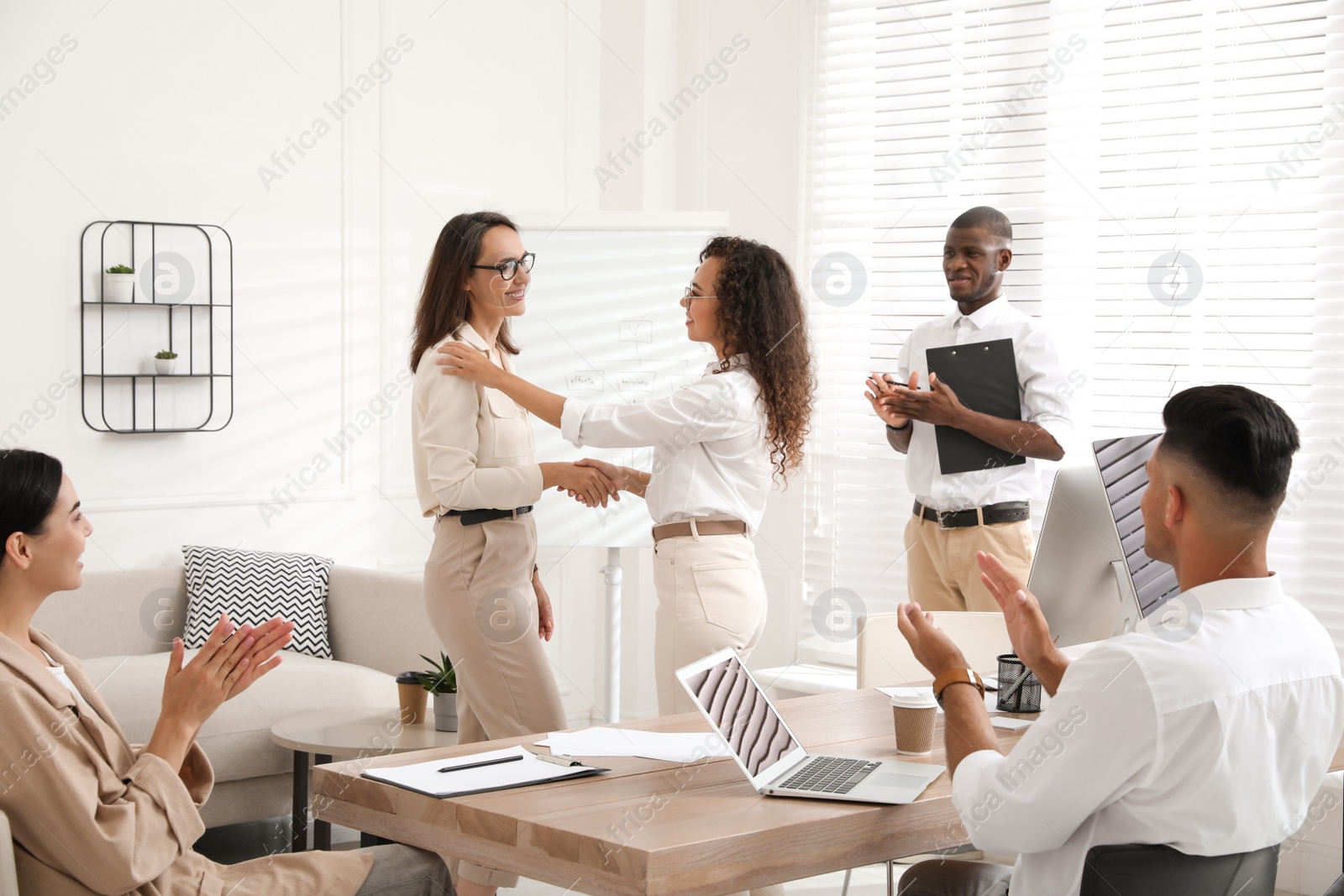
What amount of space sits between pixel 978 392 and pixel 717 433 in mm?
1135

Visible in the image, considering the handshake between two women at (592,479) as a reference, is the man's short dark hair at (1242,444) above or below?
above

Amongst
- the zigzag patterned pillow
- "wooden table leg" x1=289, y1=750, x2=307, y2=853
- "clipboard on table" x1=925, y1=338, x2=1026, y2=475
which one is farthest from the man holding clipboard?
the zigzag patterned pillow

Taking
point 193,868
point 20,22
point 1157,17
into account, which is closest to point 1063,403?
point 1157,17

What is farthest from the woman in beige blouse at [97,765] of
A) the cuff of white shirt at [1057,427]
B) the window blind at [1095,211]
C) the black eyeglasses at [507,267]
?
the window blind at [1095,211]

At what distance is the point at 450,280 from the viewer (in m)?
2.93

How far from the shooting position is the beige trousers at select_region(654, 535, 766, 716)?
2670 mm

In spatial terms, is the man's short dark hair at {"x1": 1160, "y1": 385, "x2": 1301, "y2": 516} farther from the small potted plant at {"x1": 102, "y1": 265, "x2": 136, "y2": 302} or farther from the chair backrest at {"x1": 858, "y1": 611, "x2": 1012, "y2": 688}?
the small potted plant at {"x1": 102, "y1": 265, "x2": 136, "y2": 302}

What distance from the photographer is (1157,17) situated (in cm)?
405

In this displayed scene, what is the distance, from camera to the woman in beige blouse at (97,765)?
64.7 inches

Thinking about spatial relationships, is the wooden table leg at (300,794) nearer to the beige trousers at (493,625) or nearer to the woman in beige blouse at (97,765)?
the beige trousers at (493,625)

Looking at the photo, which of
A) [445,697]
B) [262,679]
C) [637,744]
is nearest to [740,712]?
[637,744]

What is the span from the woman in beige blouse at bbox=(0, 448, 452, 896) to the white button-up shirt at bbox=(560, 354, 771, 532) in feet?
3.40

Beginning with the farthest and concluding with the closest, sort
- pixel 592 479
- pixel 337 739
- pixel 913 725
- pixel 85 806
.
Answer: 1. pixel 337 739
2. pixel 592 479
3. pixel 913 725
4. pixel 85 806

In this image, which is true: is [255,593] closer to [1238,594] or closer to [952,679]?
[952,679]
